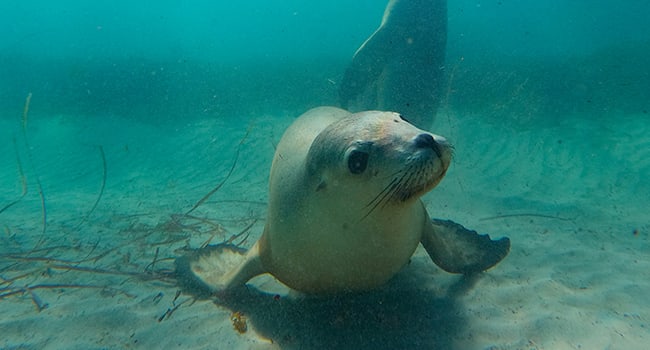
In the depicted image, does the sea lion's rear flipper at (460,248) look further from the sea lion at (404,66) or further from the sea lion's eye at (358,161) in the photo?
the sea lion at (404,66)

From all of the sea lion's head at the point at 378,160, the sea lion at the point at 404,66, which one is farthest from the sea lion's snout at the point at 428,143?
the sea lion at the point at 404,66

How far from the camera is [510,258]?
3270 millimetres

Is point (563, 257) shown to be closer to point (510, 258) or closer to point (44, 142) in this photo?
point (510, 258)

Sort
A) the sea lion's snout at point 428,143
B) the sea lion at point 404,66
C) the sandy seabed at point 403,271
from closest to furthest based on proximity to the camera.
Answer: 1. the sea lion's snout at point 428,143
2. the sandy seabed at point 403,271
3. the sea lion at point 404,66

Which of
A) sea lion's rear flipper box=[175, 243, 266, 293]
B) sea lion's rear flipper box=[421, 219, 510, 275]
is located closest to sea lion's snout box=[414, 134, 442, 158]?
sea lion's rear flipper box=[421, 219, 510, 275]

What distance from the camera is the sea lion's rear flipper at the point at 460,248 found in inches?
105

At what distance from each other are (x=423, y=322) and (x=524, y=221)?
8.63ft

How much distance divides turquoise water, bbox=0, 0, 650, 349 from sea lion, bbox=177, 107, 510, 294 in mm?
300

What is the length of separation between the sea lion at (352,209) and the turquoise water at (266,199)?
0.30 meters

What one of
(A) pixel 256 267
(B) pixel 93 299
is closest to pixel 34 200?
(B) pixel 93 299

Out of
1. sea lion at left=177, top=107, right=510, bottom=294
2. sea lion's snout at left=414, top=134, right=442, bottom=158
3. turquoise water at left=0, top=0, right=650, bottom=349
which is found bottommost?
turquoise water at left=0, top=0, right=650, bottom=349

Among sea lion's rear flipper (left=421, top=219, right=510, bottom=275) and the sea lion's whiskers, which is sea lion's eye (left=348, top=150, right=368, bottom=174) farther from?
sea lion's rear flipper (left=421, top=219, right=510, bottom=275)

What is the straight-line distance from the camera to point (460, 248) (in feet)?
9.61

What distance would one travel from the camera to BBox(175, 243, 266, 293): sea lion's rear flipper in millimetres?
2654
